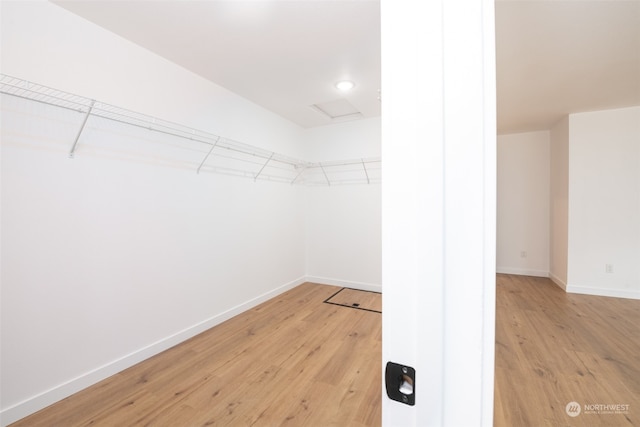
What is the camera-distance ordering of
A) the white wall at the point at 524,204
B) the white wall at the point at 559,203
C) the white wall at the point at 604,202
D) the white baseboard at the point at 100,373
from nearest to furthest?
the white baseboard at the point at 100,373, the white wall at the point at 604,202, the white wall at the point at 559,203, the white wall at the point at 524,204

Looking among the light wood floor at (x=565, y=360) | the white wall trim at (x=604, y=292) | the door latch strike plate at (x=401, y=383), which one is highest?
the door latch strike plate at (x=401, y=383)

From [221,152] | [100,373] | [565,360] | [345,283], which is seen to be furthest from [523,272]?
[100,373]

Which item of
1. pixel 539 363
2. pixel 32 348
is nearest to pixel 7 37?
pixel 32 348

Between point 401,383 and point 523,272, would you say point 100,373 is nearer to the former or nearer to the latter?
point 401,383

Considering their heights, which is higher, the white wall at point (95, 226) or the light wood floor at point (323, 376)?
the white wall at point (95, 226)

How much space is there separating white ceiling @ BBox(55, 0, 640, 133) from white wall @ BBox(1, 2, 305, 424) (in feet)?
0.85

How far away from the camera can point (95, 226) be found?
1757 millimetres

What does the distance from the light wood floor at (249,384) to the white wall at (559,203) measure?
10.0 ft

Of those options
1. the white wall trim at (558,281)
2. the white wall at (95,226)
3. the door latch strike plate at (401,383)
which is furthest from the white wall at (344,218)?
the door latch strike plate at (401,383)

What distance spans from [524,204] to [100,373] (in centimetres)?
561

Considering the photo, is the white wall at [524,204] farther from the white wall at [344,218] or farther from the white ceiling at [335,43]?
the white wall at [344,218]

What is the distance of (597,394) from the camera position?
1.63m

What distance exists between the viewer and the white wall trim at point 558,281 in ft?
11.7

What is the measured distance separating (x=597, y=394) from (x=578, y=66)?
8.22ft
